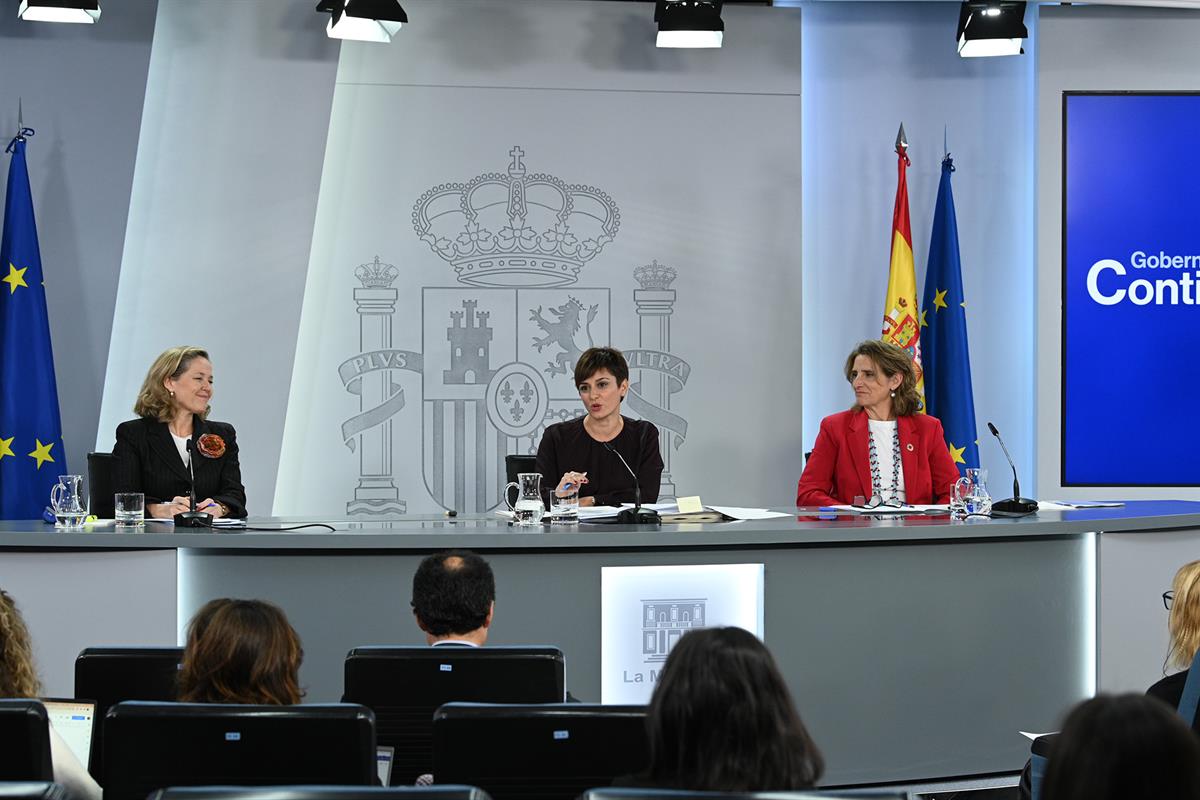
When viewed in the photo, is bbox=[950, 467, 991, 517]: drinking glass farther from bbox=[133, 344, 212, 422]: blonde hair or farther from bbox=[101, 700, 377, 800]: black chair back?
bbox=[101, 700, 377, 800]: black chair back

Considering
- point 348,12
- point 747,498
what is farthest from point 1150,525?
point 348,12

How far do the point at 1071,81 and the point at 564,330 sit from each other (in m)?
3.02

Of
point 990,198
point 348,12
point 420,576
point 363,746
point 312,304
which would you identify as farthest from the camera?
point 990,198

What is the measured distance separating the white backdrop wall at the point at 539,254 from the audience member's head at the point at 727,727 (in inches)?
185

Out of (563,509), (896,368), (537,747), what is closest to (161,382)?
(563,509)

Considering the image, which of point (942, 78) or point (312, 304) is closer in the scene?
point (312, 304)

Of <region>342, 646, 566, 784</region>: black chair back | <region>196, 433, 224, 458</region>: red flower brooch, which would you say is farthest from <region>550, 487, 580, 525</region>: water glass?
Result: <region>342, 646, 566, 784</region>: black chair back

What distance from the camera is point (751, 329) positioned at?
649 centimetres

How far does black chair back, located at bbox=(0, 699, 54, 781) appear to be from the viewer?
1.90 meters

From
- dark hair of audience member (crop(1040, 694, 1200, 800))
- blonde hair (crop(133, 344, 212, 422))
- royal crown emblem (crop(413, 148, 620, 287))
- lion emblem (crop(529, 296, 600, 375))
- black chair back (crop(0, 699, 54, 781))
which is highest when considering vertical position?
royal crown emblem (crop(413, 148, 620, 287))

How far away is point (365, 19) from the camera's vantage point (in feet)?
18.0

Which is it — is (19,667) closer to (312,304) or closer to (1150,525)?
(1150,525)

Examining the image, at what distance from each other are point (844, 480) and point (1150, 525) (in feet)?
3.71

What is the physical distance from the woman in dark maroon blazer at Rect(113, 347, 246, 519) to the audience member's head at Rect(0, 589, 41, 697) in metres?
2.10
